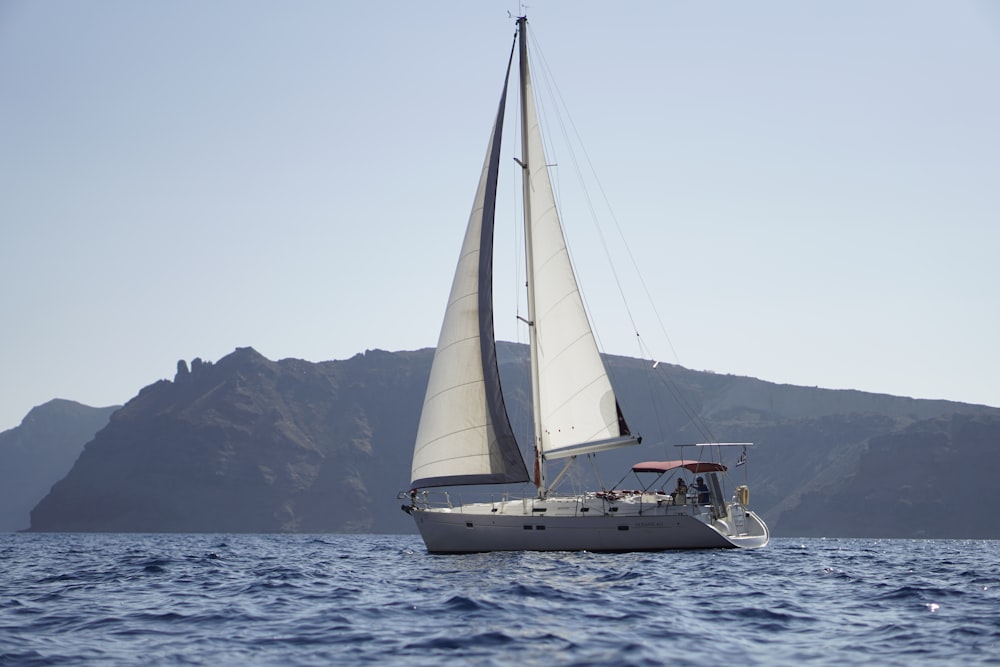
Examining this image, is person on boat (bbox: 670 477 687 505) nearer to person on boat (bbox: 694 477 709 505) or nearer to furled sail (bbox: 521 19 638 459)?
person on boat (bbox: 694 477 709 505)

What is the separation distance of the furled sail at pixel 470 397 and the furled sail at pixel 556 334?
1814mm

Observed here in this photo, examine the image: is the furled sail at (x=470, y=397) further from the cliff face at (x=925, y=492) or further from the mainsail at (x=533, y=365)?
the cliff face at (x=925, y=492)

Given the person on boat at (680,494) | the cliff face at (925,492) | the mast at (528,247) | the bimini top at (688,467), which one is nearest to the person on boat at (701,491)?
the person on boat at (680,494)

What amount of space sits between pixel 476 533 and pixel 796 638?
62.3 ft

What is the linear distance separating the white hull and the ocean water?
13.8ft

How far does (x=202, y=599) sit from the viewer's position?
21.0 m

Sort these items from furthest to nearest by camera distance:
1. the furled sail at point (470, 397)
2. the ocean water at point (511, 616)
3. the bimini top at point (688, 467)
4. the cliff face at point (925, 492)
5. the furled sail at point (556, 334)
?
the cliff face at point (925, 492) < the bimini top at point (688, 467) < the furled sail at point (556, 334) < the furled sail at point (470, 397) < the ocean water at point (511, 616)

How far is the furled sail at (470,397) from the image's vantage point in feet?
108

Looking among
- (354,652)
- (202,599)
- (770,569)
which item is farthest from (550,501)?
(354,652)

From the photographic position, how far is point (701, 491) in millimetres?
35875

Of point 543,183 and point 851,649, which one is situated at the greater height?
point 543,183

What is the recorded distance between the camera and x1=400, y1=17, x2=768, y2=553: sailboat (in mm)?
33062

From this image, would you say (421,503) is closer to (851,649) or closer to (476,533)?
(476,533)

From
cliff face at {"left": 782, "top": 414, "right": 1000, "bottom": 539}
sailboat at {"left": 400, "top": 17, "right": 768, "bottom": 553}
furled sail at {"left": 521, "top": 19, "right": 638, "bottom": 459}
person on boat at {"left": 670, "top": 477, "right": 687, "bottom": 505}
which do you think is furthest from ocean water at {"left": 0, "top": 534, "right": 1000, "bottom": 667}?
cliff face at {"left": 782, "top": 414, "right": 1000, "bottom": 539}
